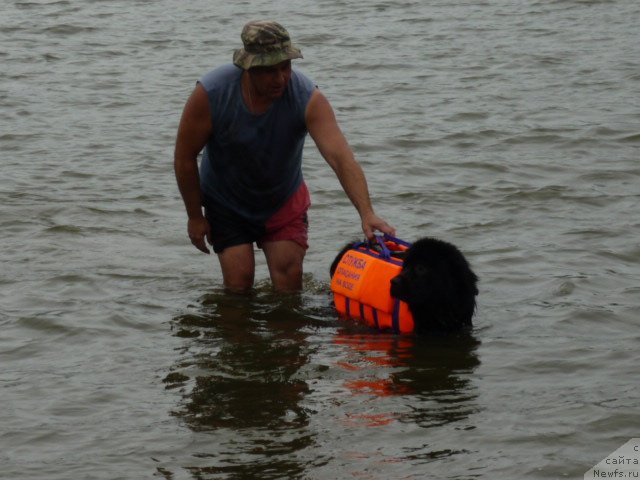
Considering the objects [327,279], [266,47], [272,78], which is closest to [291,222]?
[327,279]

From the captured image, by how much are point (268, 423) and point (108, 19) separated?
14497 millimetres

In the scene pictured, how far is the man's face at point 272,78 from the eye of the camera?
668 centimetres

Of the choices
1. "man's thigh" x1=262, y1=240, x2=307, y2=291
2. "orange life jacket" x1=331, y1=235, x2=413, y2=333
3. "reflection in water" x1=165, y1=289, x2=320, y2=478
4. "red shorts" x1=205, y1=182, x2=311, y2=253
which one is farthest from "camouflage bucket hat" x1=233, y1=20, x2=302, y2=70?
"reflection in water" x1=165, y1=289, x2=320, y2=478

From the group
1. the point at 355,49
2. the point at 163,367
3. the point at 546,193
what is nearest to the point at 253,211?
the point at 163,367

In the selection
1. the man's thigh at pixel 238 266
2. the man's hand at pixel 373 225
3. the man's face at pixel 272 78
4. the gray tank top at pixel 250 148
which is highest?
the man's face at pixel 272 78

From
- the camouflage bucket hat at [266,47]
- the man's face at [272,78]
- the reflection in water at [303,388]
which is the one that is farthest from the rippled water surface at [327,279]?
the camouflage bucket hat at [266,47]

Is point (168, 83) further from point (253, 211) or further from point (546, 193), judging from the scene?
point (253, 211)

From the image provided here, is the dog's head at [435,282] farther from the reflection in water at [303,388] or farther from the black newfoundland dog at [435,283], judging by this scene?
the reflection in water at [303,388]

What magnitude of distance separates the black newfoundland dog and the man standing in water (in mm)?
250

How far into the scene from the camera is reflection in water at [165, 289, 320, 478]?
5367mm

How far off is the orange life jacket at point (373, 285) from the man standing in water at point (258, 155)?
22cm

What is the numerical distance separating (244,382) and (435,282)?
1183 millimetres

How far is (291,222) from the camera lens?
7.56 meters

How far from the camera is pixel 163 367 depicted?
21.7ft
